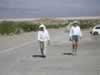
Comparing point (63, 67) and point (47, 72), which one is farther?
point (63, 67)

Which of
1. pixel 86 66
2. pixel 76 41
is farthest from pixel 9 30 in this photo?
pixel 86 66

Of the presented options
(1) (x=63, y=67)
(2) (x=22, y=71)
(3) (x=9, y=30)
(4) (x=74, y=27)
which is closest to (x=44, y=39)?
(4) (x=74, y=27)

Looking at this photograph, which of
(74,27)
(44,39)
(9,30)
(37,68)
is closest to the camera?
(37,68)

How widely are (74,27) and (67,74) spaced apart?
8565 mm

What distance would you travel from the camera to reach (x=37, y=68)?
15.7 m

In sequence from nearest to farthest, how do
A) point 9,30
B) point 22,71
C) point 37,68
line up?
point 22,71 < point 37,68 < point 9,30

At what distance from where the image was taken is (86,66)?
16.1m

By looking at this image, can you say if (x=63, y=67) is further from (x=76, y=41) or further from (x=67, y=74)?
(x=76, y=41)

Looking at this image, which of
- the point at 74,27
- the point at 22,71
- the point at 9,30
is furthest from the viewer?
the point at 9,30

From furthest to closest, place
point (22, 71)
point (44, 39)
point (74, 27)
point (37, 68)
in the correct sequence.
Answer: point (74, 27)
point (44, 39)
point (37, 68)
point (22, 71)

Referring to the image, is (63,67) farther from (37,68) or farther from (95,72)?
(95,72)

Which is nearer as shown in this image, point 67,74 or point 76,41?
point 67,74

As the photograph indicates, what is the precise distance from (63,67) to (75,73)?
2.04m

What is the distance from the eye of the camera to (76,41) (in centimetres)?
2250
